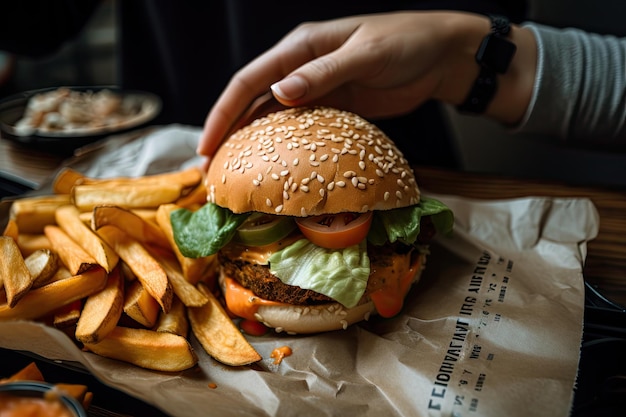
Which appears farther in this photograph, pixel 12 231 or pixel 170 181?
pixel 170 181

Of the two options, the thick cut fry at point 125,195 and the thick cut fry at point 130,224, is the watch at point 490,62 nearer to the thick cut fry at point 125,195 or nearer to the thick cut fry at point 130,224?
the thick cut fry at point 125,195

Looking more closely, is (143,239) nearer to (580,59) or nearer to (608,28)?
(580,59)

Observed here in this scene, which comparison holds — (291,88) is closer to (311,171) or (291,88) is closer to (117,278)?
(311,171)

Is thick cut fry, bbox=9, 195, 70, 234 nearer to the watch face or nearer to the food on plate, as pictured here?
the food on plate

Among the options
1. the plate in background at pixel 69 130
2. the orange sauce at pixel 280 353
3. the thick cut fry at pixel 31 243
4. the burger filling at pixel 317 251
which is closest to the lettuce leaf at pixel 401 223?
the burger filling at pixel 317 251

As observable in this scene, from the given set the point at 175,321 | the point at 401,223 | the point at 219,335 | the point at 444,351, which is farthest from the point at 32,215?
the point at 444,351

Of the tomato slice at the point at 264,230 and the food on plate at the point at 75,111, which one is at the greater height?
the tomato slice at the point at 264,230
